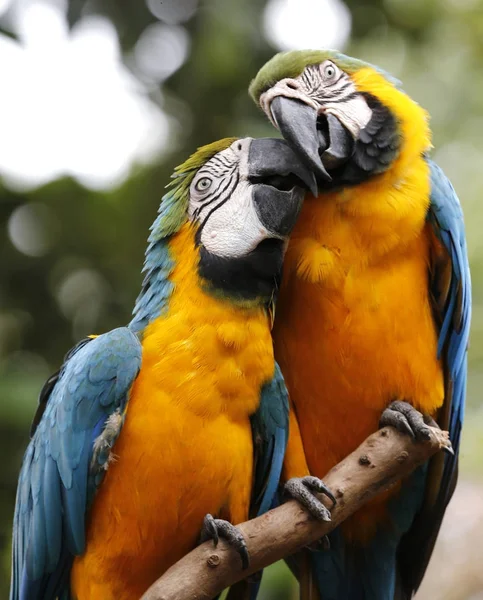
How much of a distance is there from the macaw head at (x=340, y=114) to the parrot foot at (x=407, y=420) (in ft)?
2.68

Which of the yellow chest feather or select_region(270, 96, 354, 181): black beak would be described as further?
the yellow chest feather

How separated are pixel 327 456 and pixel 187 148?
3.10 m

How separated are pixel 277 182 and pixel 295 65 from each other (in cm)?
58

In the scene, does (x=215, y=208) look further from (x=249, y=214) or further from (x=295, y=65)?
(x=295, y=65)

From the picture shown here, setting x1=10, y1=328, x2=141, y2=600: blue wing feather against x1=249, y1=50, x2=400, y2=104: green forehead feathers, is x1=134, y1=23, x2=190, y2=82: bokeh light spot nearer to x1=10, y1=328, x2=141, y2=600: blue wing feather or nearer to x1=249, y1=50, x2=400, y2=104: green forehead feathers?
x1=249, y1=50, x2=400, y2=104: green forehead feathers

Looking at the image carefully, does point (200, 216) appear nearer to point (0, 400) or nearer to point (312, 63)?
point (312, 63)

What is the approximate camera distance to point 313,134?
275 cm

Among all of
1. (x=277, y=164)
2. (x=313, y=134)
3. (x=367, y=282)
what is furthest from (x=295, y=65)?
(x=367, y=282)

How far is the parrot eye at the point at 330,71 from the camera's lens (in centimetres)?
300

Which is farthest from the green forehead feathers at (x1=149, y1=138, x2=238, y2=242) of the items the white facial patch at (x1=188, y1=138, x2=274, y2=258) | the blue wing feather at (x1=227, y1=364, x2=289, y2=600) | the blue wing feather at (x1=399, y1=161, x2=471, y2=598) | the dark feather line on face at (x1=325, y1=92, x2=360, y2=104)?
the blue wing feather at (x1=399, y1=161, x2=471, y2=598)

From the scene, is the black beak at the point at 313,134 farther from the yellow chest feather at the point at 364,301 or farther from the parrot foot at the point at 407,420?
the parrot foot at the point at 407,420

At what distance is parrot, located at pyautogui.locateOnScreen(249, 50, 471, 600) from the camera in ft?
9.28

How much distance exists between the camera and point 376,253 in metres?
2.83

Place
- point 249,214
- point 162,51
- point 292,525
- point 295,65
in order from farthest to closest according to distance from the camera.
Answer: point 162,51 < point 295,65 < point 249,214 < point 292,525
